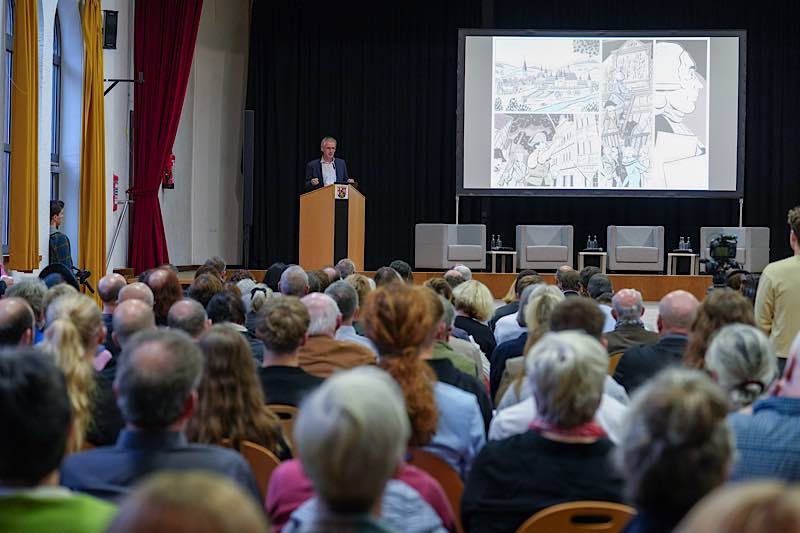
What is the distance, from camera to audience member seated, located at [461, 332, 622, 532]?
2.30 m

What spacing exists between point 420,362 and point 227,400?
1.69ft

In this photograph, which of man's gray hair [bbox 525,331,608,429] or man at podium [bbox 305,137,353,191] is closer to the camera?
man's gray hair [bbox 525,331,608,429]

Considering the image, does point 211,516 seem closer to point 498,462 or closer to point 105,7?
point 498,462

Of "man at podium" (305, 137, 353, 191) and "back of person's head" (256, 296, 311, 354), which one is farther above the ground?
"man at podium" (305, 137, 353, 191)

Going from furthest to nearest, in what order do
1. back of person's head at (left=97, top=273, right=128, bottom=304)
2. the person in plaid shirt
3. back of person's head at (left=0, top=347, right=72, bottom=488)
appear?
the person in plaid shirt → back of person's head at (left=97, top=273, right=128, bottom=304) → back of person's head at (left=0, top=347, right=72, bottom=488)

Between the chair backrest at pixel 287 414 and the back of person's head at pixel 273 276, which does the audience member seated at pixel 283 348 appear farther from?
the back of person's head at pixel 273 276

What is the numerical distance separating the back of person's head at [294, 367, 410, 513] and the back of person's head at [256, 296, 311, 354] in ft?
6.26

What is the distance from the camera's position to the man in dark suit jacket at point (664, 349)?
3.86 m

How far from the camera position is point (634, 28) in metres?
14.2

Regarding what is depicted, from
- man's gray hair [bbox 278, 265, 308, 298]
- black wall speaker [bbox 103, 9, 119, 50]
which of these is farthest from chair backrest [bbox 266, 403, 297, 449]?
black wall speaker [bbox 103, 9, 119, 50]

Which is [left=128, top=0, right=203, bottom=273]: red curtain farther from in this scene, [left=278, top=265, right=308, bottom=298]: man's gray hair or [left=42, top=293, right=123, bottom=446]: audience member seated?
[left=42, top=293, right=123, bottom=446]: audience member seated

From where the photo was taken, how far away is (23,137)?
8227 mm

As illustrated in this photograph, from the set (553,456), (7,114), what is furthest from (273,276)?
(553,456)

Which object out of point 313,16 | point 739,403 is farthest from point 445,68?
point 739,403
